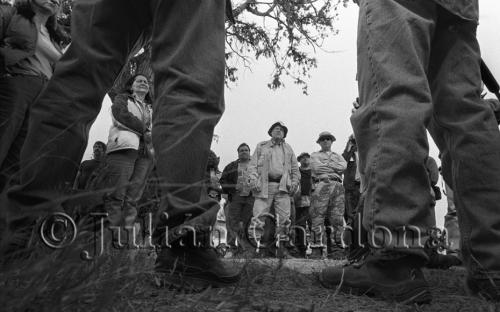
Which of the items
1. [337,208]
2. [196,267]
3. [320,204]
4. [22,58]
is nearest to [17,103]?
[22,58]

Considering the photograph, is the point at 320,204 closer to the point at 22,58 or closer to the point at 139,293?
the point at 22,58

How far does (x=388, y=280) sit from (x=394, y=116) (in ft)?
1.80

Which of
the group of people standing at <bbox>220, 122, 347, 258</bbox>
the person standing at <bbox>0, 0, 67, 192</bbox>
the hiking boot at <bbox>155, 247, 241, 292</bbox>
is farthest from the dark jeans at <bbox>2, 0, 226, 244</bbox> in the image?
the group of people standing at <bbox>220, 122, 347, 258</bbox>

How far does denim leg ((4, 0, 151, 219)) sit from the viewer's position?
1.87m

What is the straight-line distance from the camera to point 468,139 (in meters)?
2.23

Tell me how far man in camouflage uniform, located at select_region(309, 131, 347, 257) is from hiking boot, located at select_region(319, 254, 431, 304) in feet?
25.0

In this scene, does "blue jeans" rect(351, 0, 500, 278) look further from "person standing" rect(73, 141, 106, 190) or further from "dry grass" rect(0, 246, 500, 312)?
"person standing" rect(73, 141, 106, 190)

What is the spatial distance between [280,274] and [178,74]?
0.86m

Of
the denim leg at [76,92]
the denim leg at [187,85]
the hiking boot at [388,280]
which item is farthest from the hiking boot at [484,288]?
the denim leg at [76,92]

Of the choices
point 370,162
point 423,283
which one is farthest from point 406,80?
point 423,283

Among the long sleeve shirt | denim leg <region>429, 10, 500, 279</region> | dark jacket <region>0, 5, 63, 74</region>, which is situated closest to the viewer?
denim leg <region>429, 10, 500, 279</region>

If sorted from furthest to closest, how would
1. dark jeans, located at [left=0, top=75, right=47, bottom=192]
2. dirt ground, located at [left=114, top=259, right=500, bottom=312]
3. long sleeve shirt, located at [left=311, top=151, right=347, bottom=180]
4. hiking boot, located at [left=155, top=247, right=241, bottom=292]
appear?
long sleeve shirt, located at [left=311, top=151, right=347, bottom=180]
dark jeans, located at [left=0, top=75, right=47, bottom=192]
hiking boot, located at [left=155, top=247, right=241, bottom=292]
dirt ground, located at [left=114, top=259, right=500, bottom=312]

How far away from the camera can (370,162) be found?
6.96ft

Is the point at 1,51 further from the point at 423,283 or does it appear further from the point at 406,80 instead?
the point at 423,283
